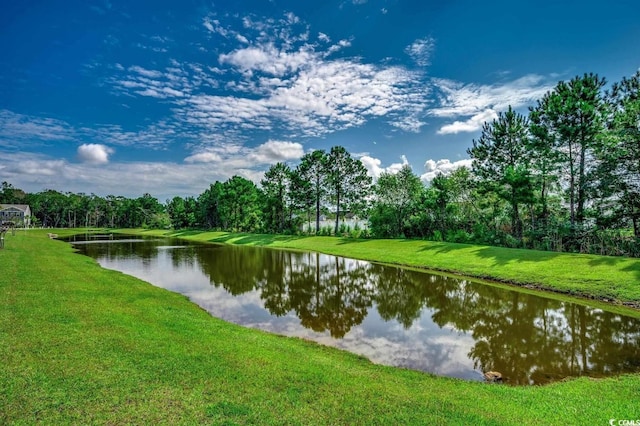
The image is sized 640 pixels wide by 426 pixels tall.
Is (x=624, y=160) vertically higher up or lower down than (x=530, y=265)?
higher up

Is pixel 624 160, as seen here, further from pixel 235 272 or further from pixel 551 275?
pixel 235 272

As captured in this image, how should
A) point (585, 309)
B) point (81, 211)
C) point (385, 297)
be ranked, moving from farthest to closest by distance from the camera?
1. point (81, 211)
2. point (385, 297)
3. point (585, 309)

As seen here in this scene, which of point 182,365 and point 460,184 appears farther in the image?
point 460,184

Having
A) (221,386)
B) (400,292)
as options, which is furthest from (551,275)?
(221,386)

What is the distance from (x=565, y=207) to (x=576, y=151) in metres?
5.34

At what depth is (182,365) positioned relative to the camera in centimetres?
725

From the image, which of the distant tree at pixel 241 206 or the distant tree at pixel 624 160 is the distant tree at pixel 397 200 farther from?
the distant tree at pixel 241 206

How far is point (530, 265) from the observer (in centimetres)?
2120

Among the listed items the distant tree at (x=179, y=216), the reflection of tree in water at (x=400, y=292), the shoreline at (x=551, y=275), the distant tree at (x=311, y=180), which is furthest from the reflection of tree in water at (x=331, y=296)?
the distant tree at (x=179, y=216)

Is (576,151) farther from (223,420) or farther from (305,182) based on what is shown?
(305,182)

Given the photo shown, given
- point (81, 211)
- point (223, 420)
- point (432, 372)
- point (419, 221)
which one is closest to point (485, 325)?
point (432, 372)

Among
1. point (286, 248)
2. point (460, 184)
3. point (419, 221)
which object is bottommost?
point (286, 248)

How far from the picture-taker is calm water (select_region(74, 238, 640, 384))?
9.54m

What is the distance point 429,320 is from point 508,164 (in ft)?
85.7
